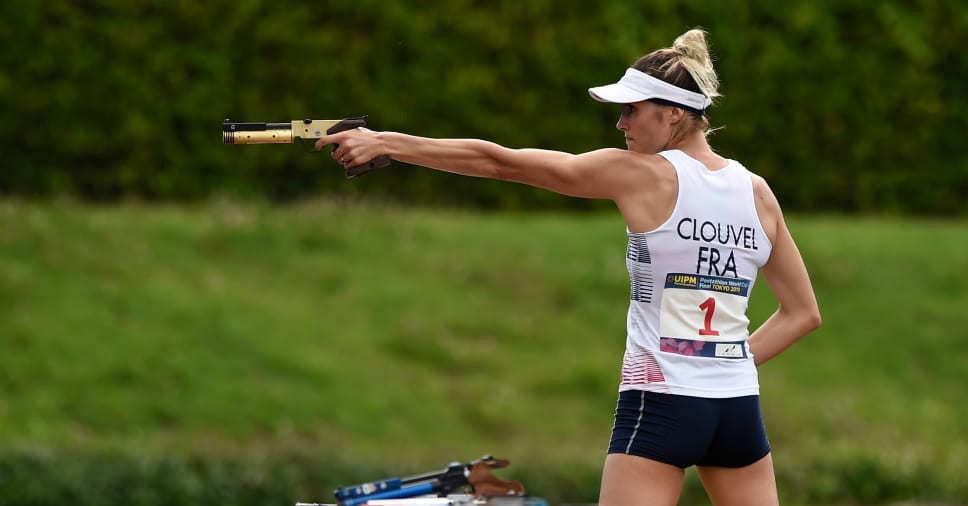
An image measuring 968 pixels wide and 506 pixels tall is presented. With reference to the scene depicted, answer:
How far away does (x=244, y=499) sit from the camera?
8.23 meters

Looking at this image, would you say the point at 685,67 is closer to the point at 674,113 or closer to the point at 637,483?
the point at 674,113

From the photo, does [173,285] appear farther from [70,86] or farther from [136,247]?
[70,86]

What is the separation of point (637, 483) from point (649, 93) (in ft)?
3.89

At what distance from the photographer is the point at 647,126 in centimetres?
455

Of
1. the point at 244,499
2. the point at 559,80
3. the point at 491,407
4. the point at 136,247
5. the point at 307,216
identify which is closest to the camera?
Answer: the point at 244,499

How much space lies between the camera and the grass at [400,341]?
934 centimetres

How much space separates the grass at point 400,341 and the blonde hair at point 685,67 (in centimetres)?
449

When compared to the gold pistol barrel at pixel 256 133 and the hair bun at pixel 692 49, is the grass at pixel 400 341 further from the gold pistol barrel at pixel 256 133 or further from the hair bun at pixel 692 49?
the hair bun at pixel 692 49

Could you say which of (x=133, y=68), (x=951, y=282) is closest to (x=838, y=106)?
(x=951, y=282)

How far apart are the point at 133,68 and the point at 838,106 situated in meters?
6.43

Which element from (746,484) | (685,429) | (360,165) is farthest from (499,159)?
(746,484)

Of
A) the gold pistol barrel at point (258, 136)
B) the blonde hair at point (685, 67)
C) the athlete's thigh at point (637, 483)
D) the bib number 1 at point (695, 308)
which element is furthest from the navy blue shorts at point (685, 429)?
the gold pistol barrel at point (258, 136)

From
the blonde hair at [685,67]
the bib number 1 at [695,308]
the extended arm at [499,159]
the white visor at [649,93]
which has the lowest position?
the bib number 1 at [695,308]

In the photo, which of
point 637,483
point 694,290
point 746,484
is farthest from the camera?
point 746,484
